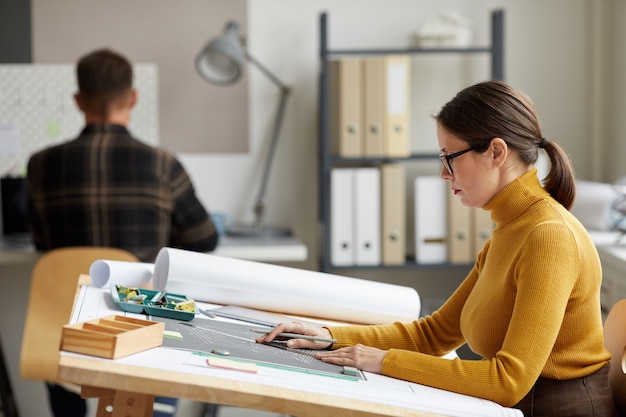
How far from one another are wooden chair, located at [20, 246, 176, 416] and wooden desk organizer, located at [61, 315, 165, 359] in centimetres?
128

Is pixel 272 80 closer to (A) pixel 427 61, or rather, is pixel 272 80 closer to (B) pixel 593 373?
(A) pixel 427 61

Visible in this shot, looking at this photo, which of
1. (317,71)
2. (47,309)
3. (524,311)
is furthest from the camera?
(317,71)

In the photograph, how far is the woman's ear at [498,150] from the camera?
1364 mm

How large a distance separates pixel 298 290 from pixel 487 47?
6.15ft

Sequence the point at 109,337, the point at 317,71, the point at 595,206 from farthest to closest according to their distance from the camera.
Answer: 1. the point at 317,71
2. the point at 595,206
3. the point at 109,337

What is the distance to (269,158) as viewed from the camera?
11.0ft

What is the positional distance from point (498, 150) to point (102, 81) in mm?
1522

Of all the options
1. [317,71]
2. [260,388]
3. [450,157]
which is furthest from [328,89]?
[260,388]

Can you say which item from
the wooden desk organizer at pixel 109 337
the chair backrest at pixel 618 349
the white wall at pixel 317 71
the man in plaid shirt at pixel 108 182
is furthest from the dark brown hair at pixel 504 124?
the white wall at pixel 317 71

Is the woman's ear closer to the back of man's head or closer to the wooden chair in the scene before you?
the wooden chair

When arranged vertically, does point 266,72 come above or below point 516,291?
above

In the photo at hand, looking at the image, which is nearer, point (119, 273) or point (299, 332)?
point (299, 332)

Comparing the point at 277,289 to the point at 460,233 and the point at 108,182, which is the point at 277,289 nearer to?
the point at 108,182

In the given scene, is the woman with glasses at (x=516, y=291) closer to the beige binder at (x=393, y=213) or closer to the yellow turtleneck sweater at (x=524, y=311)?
the yellow turtleneck sweater at (x=524, y=311)
